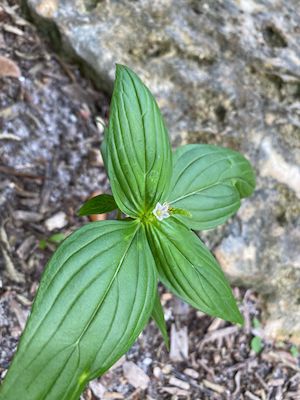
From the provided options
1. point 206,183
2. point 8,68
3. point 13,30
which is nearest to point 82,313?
point 206,183

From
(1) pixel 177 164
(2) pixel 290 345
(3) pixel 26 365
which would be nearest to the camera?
(3) pixel 26 365

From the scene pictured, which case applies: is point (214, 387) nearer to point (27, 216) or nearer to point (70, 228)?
point (70, 228)

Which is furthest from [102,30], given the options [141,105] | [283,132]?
[141,105]

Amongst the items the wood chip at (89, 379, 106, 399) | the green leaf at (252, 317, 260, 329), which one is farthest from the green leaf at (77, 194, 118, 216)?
the green leaf at (252, 317, 260, 329)

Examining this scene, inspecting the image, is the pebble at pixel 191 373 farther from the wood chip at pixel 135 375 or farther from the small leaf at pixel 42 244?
the small leaf at pixel 42 244

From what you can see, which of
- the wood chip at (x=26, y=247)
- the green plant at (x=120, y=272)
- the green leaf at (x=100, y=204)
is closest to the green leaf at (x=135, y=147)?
the green plant at (x=120, y=272)

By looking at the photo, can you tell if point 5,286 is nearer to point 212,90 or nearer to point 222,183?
point 222,183
